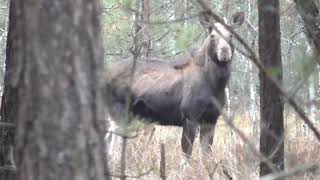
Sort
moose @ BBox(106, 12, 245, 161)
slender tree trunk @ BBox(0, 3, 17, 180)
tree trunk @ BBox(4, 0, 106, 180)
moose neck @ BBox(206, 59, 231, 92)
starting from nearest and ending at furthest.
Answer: tree trunk @ BBox(4, 0, 106, 180) < slender tree trunk @ BBox(0, 3, 17, 180) < moose @ BBox(106, 12, 245, 161) < moose neck @ BBox(206, 59, 231, 92)

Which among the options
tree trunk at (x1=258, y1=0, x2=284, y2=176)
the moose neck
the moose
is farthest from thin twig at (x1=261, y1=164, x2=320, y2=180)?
the moose neck

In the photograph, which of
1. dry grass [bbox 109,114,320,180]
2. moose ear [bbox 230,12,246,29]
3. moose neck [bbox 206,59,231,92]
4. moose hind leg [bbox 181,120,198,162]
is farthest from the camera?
moose neck [bbox 206,59,231,92]

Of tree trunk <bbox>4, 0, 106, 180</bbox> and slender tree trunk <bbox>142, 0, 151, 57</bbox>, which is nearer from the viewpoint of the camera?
tree trunk <bbox>4, 0, 106, 180</bbox>

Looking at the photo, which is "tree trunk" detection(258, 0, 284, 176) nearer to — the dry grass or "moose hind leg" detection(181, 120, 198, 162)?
the dry grass

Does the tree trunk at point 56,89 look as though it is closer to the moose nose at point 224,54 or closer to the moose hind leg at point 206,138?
the moose hind leg at point 206,138

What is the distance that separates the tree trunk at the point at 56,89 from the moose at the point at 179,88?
25.7 feet

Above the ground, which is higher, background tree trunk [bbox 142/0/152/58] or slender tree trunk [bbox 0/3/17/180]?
background tree trunk [bbox 142/0/152/58]

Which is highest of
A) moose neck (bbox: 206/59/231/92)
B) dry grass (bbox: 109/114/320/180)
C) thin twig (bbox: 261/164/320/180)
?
moose neck (bbox: 206/59/231/92)

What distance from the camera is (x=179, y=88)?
11.8 metres

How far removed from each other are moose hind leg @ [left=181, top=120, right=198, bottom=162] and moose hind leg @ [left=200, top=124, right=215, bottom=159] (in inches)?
5.3

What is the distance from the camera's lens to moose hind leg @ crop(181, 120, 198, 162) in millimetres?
9855

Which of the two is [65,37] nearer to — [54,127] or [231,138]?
[54,127]

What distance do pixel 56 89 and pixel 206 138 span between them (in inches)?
292

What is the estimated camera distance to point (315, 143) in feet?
28.8
